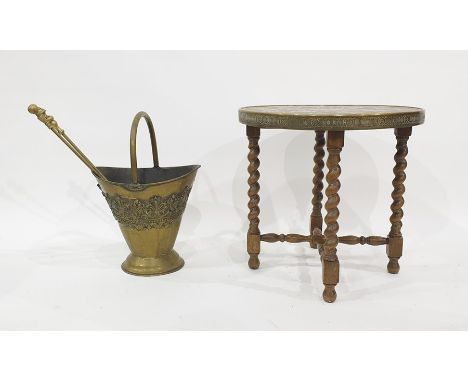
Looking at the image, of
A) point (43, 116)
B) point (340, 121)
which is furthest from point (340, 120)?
point (43, 116)

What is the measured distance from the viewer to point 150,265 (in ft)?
10.6

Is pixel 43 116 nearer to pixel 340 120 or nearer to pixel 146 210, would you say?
pixel 146 210

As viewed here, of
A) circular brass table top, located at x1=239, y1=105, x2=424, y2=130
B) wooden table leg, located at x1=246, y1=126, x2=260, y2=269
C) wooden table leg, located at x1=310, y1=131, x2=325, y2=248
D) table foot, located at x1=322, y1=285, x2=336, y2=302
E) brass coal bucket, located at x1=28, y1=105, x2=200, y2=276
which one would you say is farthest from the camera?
wooden table leg, located at x1=310, y1=131, x2=325, y2=248

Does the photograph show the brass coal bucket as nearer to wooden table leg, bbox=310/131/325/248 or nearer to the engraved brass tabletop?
the engraved brass tabletop

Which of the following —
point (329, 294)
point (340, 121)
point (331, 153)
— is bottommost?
point (329, 294)

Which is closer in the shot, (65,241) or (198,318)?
(198,318)

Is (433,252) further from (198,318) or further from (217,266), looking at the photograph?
(198,318)

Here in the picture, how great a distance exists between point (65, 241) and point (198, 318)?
146cm

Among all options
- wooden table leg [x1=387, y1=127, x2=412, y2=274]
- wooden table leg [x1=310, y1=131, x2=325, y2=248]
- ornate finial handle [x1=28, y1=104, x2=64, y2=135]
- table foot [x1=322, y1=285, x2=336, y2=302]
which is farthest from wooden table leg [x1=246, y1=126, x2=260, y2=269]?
ornate finial handle [x1=28, y1=104, x2=64, y2=135]

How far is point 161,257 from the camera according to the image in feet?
10.7

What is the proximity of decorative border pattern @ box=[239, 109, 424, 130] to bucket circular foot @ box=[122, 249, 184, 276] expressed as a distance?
40.1 inches

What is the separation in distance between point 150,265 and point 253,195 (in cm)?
70

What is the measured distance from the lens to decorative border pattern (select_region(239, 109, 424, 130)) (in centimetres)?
260

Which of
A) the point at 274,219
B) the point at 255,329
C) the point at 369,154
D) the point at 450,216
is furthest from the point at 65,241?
the point at 450,216
